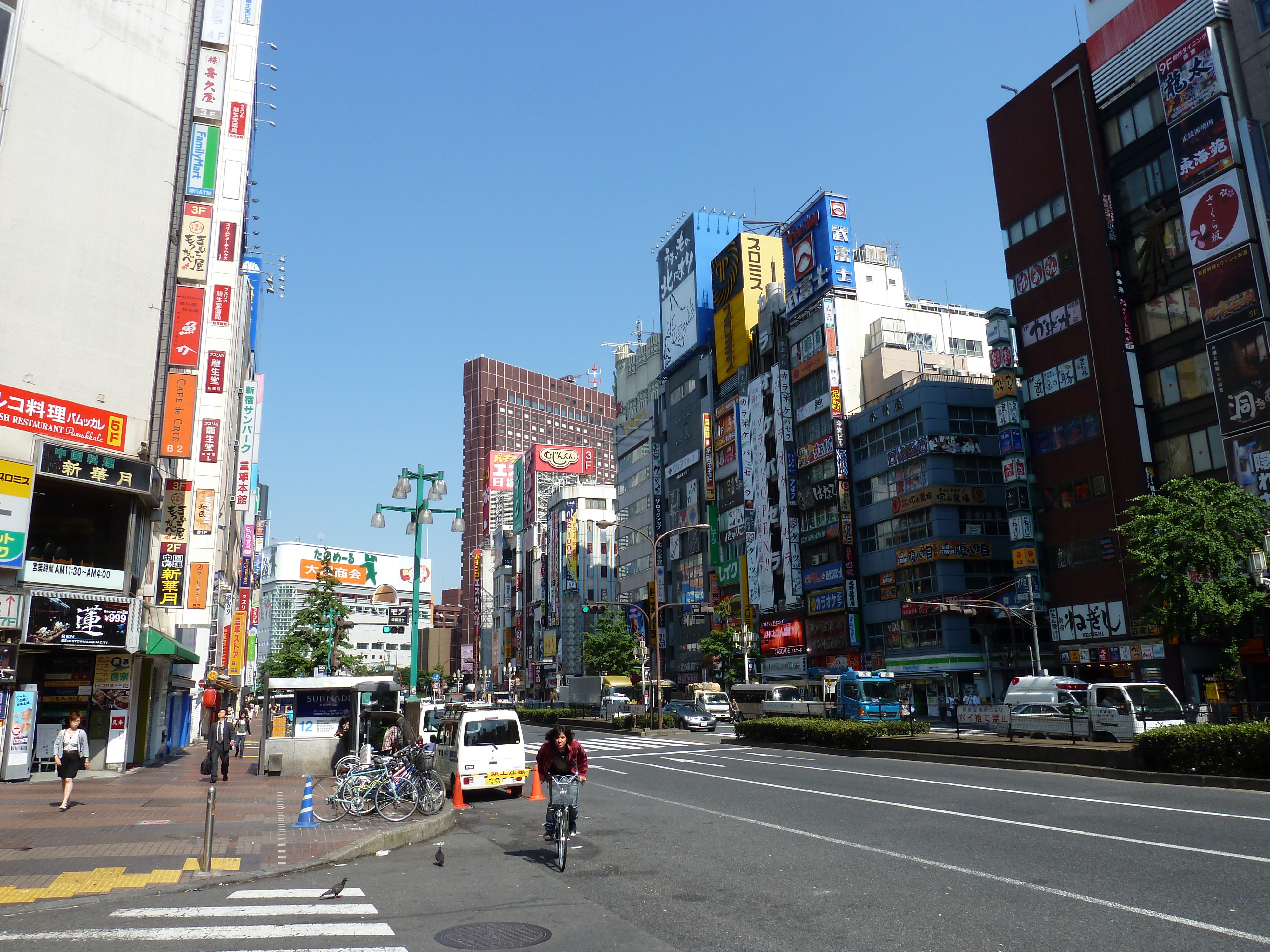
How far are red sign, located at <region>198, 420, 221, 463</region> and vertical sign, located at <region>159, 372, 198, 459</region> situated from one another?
13887 millimetres

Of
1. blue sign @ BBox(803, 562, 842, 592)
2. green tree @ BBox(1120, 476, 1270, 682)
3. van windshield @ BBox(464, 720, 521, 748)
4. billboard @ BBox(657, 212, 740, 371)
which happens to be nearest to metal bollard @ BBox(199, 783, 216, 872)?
van windshield @ BBox(464, 720, 521, 748)

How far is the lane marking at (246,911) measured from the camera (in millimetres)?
8914

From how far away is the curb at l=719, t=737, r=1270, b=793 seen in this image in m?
16.6

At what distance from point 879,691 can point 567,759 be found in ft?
110

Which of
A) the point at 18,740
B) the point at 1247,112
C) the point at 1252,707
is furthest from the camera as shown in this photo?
the point at 1247,112

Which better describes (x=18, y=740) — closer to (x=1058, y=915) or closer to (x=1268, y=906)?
(x=1058, y=915)

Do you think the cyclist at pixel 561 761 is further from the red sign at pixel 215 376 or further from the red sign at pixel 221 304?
the red sign at pixel 215 376

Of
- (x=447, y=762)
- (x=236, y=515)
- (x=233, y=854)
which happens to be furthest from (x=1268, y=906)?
(x=236, y=515)

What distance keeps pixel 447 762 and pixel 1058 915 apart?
Answer: 66.4ft

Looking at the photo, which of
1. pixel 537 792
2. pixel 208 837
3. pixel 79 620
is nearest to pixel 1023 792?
pixel 537 792

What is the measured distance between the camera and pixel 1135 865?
386 inches

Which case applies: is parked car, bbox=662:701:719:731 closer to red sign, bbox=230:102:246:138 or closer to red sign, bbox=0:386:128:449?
red sign, bbox=0:386:128:449

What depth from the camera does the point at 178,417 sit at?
2862 centimetres

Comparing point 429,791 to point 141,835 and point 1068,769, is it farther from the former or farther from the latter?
point 1068,769
